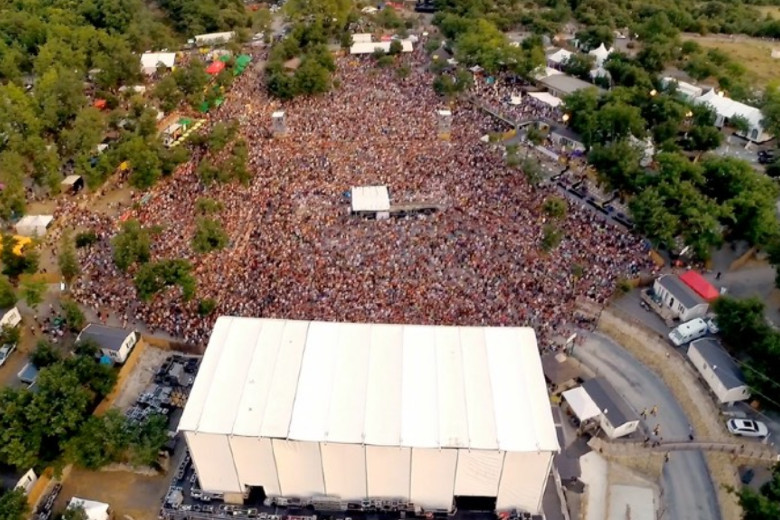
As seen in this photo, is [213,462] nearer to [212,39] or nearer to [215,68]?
[215,68]

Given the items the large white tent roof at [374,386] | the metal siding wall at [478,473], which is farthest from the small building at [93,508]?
the metal siding wall at [478,473]

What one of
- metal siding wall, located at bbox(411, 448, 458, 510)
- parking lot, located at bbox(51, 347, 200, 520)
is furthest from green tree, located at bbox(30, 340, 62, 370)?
metal siding wall, located at bbox(411, 448, 458, 510)

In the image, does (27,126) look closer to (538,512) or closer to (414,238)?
(414,238)

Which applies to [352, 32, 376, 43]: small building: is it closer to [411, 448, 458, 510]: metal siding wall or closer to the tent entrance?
[411, 448, 458, 510]: metal siding wall

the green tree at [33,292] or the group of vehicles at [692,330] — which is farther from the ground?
the green tree at [33,292]

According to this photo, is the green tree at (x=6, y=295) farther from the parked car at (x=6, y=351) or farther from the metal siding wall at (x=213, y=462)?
the metal siding wall at (x=213, y=462)

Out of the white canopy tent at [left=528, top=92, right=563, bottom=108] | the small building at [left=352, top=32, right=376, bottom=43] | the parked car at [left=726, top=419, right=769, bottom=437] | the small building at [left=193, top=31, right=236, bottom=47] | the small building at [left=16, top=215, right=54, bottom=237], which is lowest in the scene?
the parked car at [left=726, top=419, right=769, bottom=437]
